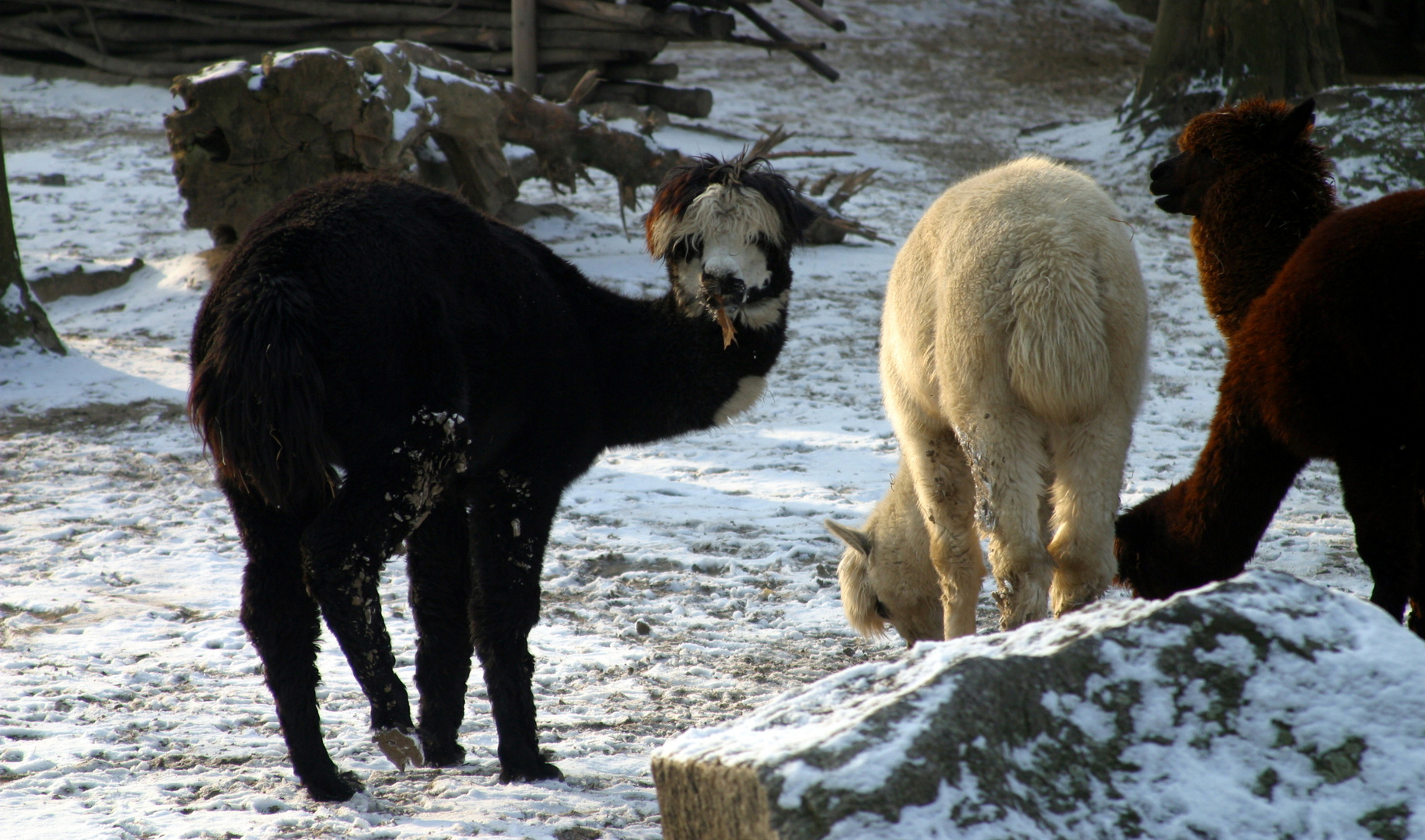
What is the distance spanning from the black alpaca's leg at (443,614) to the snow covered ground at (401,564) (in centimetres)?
21

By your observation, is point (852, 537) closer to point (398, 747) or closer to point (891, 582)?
point (891, 582)

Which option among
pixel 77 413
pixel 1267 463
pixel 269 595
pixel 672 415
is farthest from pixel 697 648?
pixel 77 413

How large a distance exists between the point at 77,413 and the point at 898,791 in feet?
23.3

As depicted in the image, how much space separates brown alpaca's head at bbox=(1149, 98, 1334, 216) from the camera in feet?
11.6

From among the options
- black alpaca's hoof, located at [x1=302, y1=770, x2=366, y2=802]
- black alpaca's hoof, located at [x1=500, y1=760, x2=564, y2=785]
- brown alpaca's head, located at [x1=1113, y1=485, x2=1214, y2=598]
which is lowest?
black alpaca's hoof, located at [x1=500, y1=760, x2=564, y2=785]

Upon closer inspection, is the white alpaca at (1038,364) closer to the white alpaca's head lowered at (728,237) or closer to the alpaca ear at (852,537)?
the white alpaca's head lowered at (728,237)

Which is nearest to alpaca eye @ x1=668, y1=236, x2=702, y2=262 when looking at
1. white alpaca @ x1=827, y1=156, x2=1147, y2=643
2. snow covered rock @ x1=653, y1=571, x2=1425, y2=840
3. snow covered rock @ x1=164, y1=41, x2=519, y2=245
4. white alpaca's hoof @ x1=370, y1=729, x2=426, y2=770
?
white alpaca @ x1=827, y1=156, x2=1147, y2=643

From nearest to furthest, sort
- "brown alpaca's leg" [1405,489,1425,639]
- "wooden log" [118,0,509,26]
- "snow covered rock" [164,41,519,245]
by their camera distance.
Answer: "brown alpaca's leg" [1405,489,1425,639]
"snow covered rock" [164,41,519,245]
"wooden log" [118,0,509,26]

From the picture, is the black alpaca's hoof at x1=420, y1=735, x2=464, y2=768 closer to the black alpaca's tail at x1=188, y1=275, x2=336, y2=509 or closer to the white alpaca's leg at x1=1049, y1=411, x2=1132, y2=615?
the black alpaca's tail at x1=188, y1=275, x2=336, y2=509

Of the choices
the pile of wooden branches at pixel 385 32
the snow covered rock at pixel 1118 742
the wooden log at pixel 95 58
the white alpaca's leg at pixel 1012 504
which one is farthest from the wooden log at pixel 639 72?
the snow covered rock at pixel 1118 742

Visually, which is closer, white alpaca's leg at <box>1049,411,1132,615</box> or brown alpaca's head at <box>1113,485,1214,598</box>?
brown alpaca's head at <box>1113,485,1214,598</box>

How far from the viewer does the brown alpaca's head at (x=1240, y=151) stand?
353 cm

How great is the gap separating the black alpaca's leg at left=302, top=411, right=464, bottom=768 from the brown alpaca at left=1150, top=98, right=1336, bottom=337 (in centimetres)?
256

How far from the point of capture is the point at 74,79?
50.8 feet
